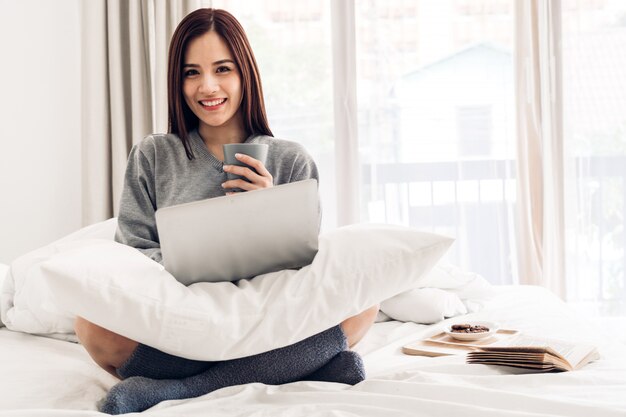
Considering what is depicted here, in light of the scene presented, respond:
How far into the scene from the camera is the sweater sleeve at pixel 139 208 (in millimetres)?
1660

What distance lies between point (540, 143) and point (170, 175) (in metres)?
2.06

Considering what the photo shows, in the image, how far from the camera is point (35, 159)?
299cm

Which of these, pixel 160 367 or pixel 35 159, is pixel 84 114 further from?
pixel 160 367

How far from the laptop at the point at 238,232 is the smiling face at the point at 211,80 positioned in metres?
0.59

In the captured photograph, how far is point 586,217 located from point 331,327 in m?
2.28

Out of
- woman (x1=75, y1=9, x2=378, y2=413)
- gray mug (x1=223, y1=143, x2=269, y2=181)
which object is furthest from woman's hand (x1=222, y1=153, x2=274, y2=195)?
woman (x1=75, y1=9, x2=378, y2=413)

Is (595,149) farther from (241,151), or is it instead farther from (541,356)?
(241,151)

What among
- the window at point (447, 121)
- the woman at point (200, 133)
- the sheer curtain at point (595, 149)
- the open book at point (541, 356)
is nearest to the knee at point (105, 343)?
the woman at point (200, 133)

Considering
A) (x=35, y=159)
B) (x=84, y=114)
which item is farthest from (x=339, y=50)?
(x=35, y=159)

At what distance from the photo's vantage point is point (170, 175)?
68.7 inches

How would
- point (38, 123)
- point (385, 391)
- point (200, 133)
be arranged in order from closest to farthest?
1. point (385, 391)
2. point (200, 133)
3. point (38, 123)

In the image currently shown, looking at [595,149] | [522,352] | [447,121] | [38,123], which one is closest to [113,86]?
[38,123]

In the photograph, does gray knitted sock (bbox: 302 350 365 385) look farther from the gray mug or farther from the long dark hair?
the long dark hair

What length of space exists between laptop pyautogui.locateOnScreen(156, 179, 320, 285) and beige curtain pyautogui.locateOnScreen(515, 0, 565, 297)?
2198 mm
